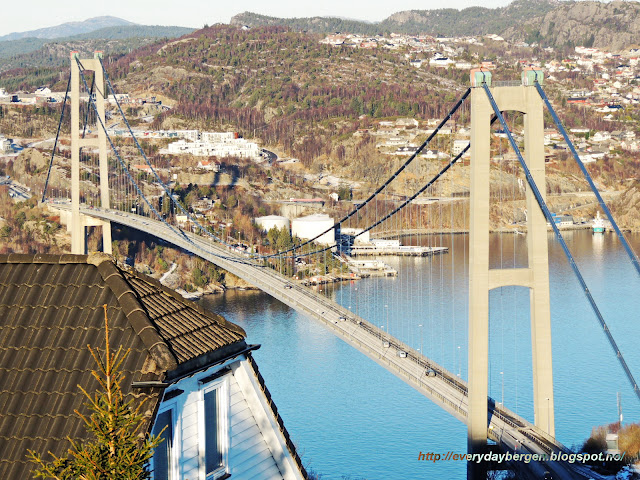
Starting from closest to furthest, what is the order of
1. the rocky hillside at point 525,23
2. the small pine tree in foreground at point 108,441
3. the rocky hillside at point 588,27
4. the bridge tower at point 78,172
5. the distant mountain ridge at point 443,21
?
1. the small pine tree in foreground at point 108,441
2. the bridge tower at point 78,172
3. the rocky hillside at point 588,27
4. the rocky hillside at point 525,23
5. the distant mountain ridge at point 443,21

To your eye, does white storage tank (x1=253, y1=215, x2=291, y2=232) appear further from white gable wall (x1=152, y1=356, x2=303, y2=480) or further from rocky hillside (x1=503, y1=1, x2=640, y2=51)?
rocky hillside (x1=503, y1=1, x2=640, y2=51)

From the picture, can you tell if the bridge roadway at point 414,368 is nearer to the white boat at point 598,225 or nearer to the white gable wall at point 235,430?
the white gable wall at point 235,430

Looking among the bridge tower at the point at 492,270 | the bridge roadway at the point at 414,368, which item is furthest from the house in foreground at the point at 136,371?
the bridge tower at the point at 492,270

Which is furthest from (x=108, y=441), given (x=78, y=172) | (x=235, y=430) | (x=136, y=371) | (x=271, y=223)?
(x=271, y=223)

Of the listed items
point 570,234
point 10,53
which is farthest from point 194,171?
point 10,53

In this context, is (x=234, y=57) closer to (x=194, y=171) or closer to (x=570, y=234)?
(x=194, y=171)

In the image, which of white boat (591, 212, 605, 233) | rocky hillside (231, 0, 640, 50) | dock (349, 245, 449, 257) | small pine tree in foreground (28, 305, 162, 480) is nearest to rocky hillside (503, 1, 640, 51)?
rocky hillside (231, 0, 640, 50)
